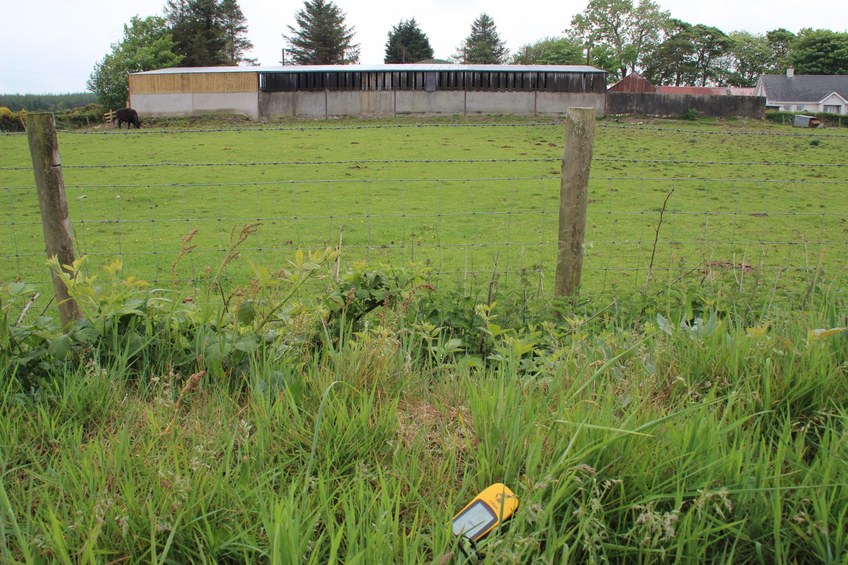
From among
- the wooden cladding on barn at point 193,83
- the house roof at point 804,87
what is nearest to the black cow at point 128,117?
the wooden cladding on barn at point 193,83

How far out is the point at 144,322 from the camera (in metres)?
3.24

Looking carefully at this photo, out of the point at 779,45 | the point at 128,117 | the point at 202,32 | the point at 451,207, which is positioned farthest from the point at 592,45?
the point at 451,207

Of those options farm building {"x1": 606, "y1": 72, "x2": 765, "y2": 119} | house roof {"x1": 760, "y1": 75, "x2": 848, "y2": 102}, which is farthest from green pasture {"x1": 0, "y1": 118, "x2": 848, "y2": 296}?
house roof {"x1": 760, "y1": 75, "x2": 848, "y2": 102}

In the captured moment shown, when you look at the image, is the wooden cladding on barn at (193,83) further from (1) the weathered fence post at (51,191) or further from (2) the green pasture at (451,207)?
(1) the weathered fence post at (51,191)

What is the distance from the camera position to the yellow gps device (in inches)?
74.3

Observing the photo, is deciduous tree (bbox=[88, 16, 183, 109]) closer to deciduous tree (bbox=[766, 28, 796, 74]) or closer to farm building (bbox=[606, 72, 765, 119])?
farm building (bbox=[606, 72, 765, 119])

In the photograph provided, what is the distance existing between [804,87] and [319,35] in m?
54.4

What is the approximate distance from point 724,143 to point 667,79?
250 ft

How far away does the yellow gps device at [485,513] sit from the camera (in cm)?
189

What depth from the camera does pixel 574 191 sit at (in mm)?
5301

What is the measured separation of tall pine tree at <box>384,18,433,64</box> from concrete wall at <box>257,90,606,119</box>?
159 feet

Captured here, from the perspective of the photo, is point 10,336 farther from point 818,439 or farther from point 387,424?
point 818,439

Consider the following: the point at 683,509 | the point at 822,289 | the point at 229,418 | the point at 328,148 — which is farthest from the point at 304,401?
the point at 328,148

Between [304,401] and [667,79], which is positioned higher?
[667,79]
